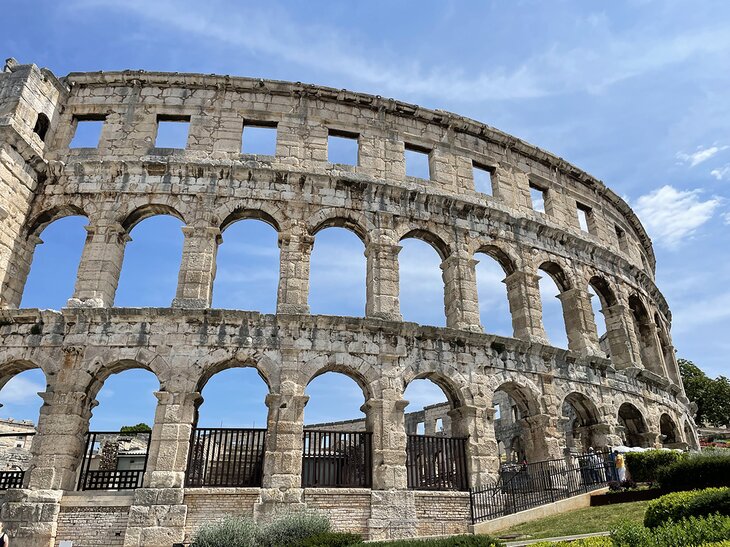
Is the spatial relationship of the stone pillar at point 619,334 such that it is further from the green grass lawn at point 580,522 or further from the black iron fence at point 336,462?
the black iron fence at point 336,462

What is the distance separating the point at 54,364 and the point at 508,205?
593 inches

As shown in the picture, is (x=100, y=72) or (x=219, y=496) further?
(x=100, y=72)

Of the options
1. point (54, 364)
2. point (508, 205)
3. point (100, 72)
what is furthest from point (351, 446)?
point (100, 72)

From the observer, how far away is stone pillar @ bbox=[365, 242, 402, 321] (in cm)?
1528

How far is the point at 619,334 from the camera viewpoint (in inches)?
781

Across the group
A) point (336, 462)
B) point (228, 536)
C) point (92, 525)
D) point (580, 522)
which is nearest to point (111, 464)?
point (92, 525)

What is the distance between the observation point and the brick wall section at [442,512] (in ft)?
42.7

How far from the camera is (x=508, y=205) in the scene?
19.1 meters

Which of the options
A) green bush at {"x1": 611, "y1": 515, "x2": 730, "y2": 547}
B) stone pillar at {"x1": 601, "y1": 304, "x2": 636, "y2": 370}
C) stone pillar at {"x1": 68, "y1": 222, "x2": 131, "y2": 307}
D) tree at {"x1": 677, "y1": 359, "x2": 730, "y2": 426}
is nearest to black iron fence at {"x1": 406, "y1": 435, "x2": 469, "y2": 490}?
green bush at {"x1": 611, "y1": 515, "x2": 730, "y2": 547}

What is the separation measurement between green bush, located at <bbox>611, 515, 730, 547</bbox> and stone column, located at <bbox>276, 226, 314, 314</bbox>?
9.99m

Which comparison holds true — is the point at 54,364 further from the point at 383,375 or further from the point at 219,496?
the point at 383,375

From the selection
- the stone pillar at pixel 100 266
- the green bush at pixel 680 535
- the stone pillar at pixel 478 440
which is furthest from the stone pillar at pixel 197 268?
the green bush at pixel 680 535

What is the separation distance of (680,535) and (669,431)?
58.3ft

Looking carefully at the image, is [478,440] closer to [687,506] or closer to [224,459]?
[224,459]
